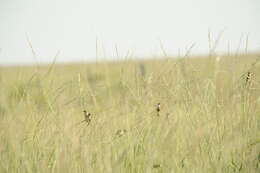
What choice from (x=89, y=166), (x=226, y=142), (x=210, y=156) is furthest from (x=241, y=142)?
(x=89, y=166)

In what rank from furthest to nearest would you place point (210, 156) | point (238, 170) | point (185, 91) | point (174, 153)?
point (185, 91) < point (174, 153) < point (210, 156) < point (238, 170)

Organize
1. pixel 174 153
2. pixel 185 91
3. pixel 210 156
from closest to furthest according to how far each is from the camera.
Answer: pixel 210 156 < pixel 174 153 < pixel 185 91

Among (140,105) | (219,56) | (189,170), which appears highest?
(219,56)

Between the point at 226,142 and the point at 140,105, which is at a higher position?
the point at 140,105

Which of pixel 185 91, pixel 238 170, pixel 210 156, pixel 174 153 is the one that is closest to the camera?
pixel 238 170

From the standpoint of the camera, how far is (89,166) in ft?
4.75

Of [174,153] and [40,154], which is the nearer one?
[40,154]

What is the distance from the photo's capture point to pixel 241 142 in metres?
1.62

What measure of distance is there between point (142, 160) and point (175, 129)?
42cm

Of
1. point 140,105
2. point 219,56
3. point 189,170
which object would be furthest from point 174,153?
point 219,56

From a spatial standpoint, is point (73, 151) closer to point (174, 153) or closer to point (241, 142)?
point (174, 153)

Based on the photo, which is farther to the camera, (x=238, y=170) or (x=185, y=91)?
(x=185, y=91)

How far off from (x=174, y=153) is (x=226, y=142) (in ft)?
0.79

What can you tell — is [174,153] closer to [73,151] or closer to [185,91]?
[185,91]
